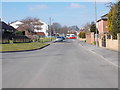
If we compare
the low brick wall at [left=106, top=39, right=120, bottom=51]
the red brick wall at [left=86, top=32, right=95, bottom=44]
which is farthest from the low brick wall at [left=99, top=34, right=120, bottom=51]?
the red brick wall at [left=86, top=32, right=95, bottom=44]

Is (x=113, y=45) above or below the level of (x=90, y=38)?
below

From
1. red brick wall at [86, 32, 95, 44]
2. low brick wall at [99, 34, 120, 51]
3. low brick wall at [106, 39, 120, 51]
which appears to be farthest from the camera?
red brick wall at [86, 32, 95, 44]

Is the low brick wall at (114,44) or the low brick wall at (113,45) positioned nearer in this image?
the low brick wall at (114,44)

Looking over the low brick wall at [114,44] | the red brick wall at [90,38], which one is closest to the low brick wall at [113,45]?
the low brick wall at [114,44]

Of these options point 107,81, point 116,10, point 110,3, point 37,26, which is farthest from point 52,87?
point 37,26

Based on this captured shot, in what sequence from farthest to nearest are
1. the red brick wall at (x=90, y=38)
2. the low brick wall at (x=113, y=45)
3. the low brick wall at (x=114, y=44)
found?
1. the red brick wall at (x=90, y=38)
2. the low brick wall at (x=113, y=45)
3. the low brick wall at (x=114, y=44)

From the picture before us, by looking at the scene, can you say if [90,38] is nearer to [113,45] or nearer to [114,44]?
[113,45]

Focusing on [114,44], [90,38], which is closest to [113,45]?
[114,44]

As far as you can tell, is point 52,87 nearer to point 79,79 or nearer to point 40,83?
point 40,83

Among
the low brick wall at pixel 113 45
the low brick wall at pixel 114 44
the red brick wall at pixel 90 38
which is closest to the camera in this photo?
the low brick wall at pixel 114 44

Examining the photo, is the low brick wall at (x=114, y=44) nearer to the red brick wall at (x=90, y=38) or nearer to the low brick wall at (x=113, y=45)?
the low brick wall at (x=113, y=45)

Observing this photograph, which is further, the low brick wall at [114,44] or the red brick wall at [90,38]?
the red brick wall at [90,38]

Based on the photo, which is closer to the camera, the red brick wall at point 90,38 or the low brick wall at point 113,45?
the low brick wall at point 113,45

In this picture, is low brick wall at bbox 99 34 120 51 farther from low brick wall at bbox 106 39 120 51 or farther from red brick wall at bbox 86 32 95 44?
red brick wall at bbox 86 32 95 44
